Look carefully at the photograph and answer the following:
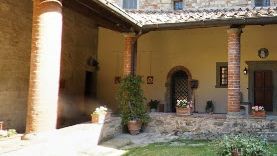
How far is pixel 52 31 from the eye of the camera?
15.0 feet

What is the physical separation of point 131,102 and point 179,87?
149 inches

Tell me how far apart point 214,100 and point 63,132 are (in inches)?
257

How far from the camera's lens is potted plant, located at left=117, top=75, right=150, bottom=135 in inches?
309

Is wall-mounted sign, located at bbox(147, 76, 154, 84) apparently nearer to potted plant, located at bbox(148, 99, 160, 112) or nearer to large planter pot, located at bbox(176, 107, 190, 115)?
potted plant, located at bbox(148, 99, 160, 112)

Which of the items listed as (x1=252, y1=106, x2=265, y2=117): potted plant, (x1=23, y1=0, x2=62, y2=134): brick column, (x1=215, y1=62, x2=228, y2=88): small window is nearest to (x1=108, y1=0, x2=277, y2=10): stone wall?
(x1=215, y1=62, x2=228, y2=88): small window

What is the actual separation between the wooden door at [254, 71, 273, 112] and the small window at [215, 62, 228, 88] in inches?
40.8

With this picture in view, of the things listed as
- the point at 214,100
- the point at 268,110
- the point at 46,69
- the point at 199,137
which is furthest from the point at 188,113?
the point at 46,69

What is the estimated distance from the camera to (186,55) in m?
10.7

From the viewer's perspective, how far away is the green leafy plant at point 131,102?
7902 mm

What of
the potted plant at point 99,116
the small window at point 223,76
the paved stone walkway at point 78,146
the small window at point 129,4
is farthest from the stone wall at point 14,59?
the small window at point 223,76

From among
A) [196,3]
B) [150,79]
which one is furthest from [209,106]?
[196,3]

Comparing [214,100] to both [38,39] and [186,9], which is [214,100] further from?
[38,39]

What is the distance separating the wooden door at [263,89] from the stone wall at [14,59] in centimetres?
775

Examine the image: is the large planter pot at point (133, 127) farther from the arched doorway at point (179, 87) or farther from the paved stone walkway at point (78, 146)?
the arched doorway at point (179, 87)
